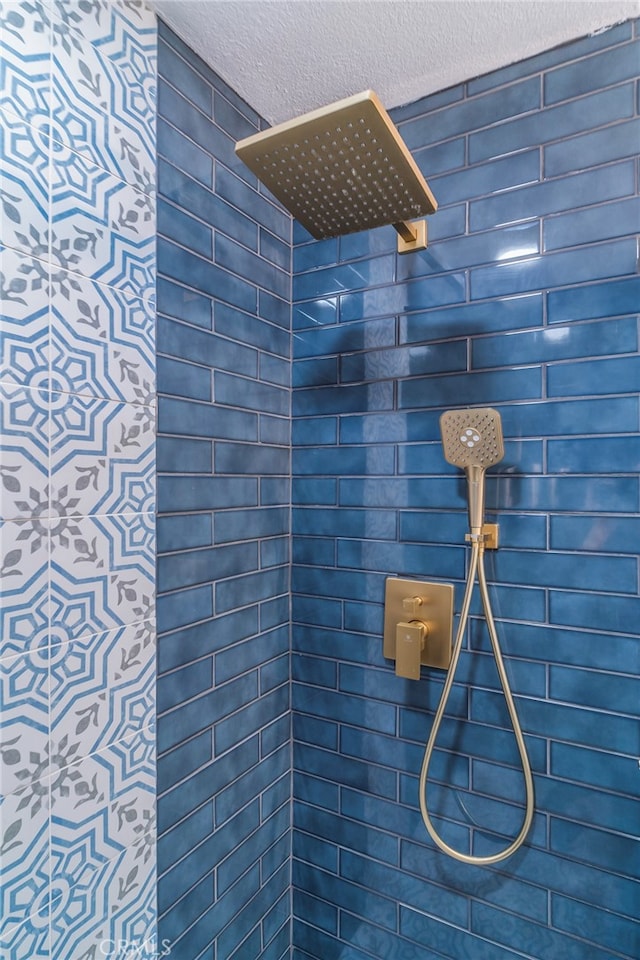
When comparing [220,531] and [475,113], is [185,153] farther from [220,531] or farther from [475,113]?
[220,531]

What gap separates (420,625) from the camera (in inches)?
47.6

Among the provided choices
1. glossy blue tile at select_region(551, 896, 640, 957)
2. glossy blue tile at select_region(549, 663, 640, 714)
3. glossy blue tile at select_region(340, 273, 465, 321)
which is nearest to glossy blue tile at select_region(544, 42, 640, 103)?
glossy blue tile at select_region(340, 273, 465, 321)

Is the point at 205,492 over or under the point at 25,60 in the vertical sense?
under

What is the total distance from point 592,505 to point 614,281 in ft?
1.57

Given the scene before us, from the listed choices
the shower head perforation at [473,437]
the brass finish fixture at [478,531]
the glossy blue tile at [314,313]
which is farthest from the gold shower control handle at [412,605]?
the glossy blue tile at [314,313]

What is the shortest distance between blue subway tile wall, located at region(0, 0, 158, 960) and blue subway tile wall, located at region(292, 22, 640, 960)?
0.53 metres

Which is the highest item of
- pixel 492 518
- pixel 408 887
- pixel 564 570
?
pixel 492 518

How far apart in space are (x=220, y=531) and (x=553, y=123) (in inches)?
47.3

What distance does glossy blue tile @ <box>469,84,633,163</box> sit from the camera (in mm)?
1066

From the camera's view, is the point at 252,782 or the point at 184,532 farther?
the point at 252,782

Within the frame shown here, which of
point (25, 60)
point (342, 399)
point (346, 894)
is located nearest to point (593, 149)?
point (342, 399)

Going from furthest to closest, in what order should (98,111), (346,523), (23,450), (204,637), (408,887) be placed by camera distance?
(346,523) → (408,887) → (204,637) → (98,111) → (23,450)

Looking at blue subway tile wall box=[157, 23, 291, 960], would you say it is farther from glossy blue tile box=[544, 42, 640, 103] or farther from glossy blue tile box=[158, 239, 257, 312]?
glossy blue tile box=[544, 42, 640, 103]

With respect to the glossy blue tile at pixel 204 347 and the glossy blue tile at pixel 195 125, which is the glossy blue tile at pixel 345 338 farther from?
the glossy blue tile at pixel 195 125
